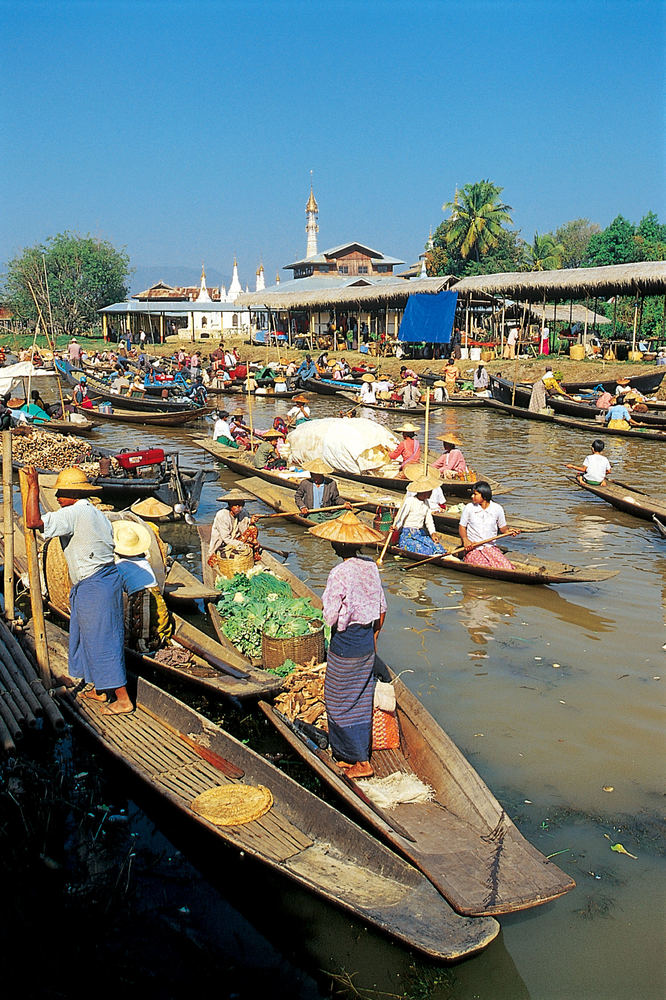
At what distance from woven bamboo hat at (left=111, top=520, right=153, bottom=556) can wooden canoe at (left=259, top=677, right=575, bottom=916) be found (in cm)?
246

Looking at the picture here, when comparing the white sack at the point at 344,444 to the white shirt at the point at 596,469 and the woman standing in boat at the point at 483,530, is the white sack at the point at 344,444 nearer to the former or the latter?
the white shirt at the point at 596,469

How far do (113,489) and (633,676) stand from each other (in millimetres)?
8451

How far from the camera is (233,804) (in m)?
4.25

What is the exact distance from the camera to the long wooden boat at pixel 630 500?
35.8ft

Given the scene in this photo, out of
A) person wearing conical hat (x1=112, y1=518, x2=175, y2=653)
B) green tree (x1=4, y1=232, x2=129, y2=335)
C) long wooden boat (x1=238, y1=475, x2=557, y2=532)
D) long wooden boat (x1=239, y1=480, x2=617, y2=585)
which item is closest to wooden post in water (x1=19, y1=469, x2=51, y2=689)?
person wearing conical hat (x1=112, y1=518, x2=175, y2=653)

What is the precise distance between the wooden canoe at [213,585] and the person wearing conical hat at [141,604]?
1.38ft

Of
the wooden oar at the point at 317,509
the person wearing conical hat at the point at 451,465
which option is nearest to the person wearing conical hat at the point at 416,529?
the wooden oar at the point at 317,509

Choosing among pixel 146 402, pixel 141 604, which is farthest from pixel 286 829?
pixel 146 402

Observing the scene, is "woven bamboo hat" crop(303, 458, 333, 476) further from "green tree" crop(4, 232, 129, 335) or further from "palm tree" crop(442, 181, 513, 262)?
"green tree" crop(4, 232, 129, 335)

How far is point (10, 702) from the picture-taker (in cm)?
514

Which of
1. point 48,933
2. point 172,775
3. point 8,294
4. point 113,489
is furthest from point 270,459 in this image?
point 8,294

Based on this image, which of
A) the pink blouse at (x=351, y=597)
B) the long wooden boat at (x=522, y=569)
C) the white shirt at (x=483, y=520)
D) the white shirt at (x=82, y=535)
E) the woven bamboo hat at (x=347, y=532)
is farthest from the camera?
the white shirt at (x=483, y=520)

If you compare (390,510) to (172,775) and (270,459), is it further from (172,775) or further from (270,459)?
(172,775)

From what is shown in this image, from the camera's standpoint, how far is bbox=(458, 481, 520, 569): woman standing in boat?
835cm
